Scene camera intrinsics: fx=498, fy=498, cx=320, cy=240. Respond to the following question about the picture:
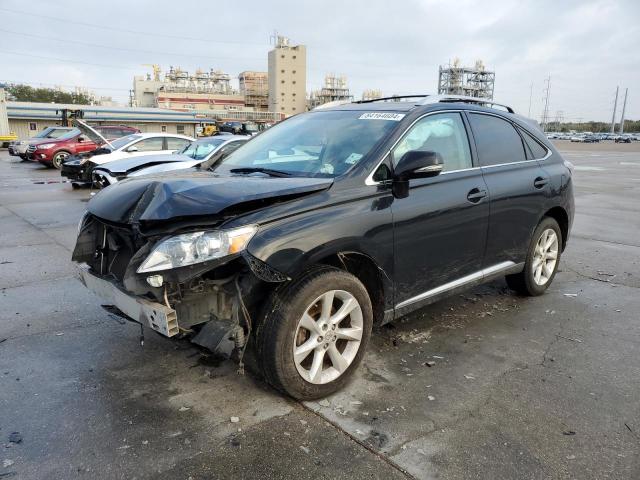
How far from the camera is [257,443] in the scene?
2.68m

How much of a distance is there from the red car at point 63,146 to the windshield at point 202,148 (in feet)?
32.0

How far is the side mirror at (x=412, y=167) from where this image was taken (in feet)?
10.7

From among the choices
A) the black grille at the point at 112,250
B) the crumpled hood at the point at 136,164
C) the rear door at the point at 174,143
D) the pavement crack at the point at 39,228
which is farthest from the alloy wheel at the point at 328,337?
the rear door at the point at 174,143

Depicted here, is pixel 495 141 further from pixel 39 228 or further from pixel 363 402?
pixel 39 228

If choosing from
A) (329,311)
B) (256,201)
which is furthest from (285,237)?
(329,311)

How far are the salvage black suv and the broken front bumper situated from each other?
0.03 feet

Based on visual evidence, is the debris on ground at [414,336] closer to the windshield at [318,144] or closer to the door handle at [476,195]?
the door handle at [476,195]

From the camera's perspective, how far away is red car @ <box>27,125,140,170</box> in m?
20.6

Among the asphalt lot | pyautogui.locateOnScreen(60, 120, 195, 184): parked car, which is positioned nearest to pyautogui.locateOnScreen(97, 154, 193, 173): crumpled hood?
pyautogui.locateOnScreen(60, 120, 195, 184): parked car

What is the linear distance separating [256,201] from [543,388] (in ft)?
7.35

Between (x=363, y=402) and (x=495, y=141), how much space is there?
265cm

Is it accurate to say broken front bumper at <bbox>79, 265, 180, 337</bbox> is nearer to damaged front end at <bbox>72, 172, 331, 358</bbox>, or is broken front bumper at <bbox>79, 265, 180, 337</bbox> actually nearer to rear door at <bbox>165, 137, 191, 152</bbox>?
damaged front end at <bbox>72, 172, 331, 358</bbox>

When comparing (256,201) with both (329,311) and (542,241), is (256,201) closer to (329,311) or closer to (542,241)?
(329,311)

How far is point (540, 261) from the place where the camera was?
498 centimetres
